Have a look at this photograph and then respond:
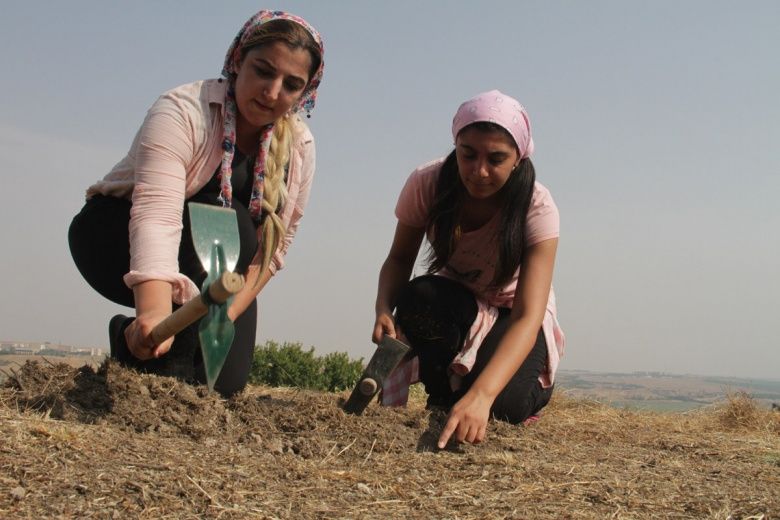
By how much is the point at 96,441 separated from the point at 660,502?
5.07ft

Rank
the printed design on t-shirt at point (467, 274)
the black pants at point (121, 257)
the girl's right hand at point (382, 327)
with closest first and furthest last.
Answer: the black pants at point (121, 257) < the girl's right hand at point (382, 327) < the printed design on t-shirt at point (467, 274)

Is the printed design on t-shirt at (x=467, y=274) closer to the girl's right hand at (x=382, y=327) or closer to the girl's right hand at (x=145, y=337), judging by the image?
the girl's right hand at (x=382, y=327)

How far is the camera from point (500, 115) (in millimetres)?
3156

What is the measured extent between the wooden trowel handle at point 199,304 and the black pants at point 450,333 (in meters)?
1.57

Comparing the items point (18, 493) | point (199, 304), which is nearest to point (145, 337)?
point (199, 304)

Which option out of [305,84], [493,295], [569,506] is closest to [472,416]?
[569,506]

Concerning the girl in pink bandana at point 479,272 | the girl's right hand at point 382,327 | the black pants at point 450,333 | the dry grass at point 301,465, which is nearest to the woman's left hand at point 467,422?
the dry grass at point 301,465

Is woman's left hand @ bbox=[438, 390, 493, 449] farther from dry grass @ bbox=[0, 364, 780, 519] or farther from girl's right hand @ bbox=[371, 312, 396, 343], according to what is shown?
girl's right hand @ bbox=[371, 312, 396, 343]

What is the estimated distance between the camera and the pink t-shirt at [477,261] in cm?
354

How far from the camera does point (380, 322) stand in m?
3.36

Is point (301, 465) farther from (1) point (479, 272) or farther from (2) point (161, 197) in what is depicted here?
(1) point (479, 272)

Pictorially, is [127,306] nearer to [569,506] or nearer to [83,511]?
[83,511]

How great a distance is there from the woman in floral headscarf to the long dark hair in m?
0.57

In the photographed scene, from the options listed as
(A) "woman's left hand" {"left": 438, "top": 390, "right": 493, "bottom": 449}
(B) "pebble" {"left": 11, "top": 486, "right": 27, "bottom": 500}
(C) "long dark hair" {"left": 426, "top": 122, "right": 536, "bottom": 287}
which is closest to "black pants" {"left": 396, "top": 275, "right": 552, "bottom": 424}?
(C) "long dark hair" {"left": 426, "top": 122, "right": 536, "bottom": 287}
